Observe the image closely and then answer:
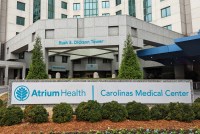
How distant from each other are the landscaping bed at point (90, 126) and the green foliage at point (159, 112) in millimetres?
562

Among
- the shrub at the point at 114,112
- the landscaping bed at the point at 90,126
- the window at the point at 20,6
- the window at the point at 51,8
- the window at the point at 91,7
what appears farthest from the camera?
the window at the point at 91,7

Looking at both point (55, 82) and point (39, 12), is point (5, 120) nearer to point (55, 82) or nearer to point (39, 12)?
point (55, 82)

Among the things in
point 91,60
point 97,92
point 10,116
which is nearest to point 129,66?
point 97,92

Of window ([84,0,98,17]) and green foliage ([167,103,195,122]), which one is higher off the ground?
window ([84,0,98,17])

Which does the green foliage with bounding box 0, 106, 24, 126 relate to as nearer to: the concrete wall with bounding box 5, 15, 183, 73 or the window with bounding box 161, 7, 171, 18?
the concrete wall with bounding box 5, 15, 183, 73

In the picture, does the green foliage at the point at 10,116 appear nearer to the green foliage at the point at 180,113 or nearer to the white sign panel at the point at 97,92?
the white sign panel at the point at 97,92

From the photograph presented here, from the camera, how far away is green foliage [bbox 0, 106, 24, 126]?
1109 cm

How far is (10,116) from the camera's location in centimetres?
1117

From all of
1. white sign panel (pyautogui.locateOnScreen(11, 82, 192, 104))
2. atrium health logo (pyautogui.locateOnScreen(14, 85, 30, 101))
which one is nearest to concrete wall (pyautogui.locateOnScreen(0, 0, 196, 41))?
white sign panel (pyautogui.locateOnScreen(11, 82, 192, 104))

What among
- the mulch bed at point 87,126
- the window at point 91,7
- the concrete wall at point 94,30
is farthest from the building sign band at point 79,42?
the window at point 91,7

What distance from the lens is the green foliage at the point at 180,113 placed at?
39.1 feet

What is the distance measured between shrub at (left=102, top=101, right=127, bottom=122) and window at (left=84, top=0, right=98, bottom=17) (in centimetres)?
4665

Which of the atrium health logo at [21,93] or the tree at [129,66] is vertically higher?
the tree at [129,66]

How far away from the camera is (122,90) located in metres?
15.6
